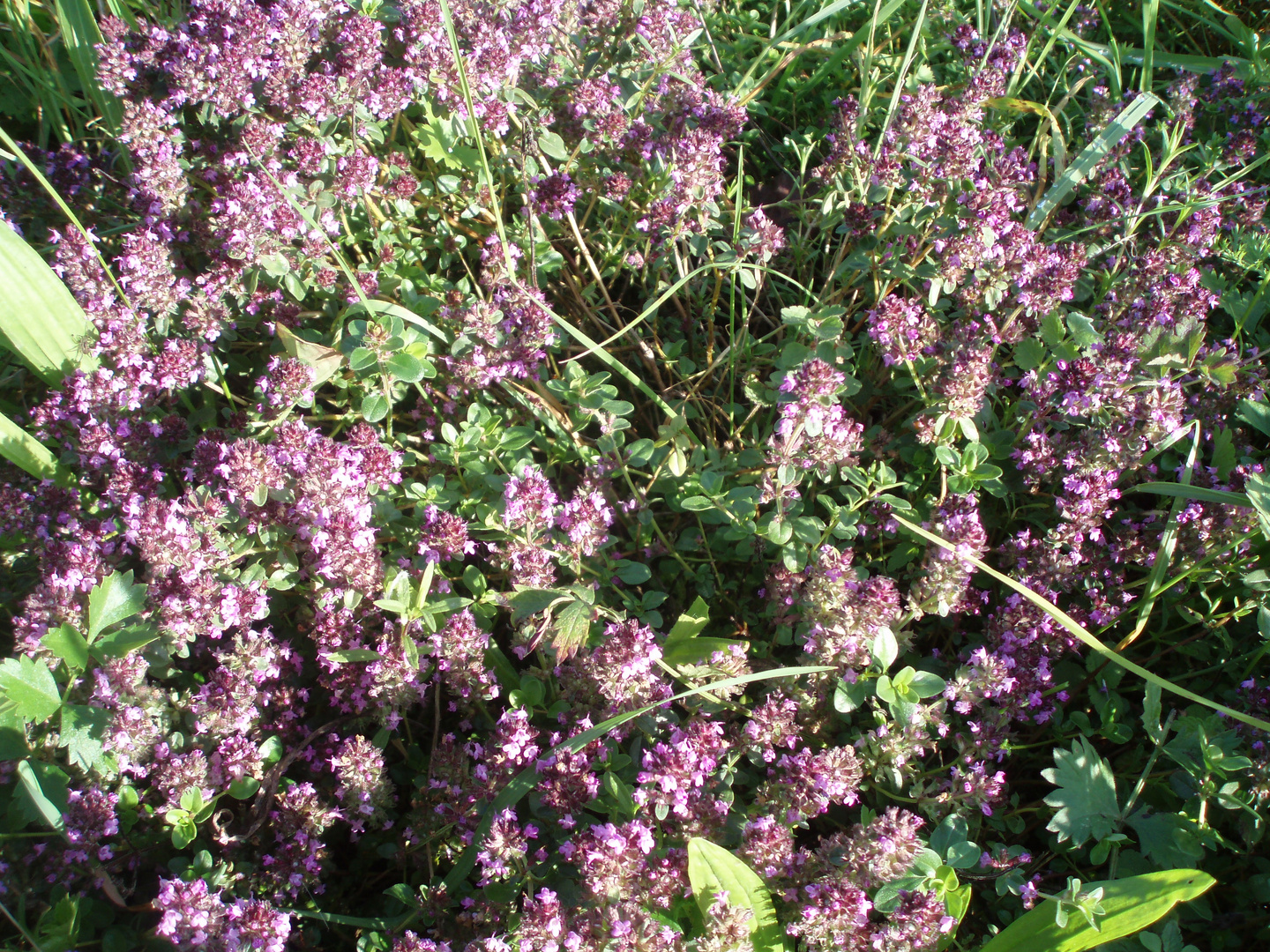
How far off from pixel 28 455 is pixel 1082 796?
3740 millimetres

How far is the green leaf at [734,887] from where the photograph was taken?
2.28 meters

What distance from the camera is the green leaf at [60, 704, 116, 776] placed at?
251 cm

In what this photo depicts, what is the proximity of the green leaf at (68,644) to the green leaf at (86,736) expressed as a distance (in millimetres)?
129

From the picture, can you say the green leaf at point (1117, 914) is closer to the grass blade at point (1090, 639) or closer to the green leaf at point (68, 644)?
the grass blade at point (1090, 639)

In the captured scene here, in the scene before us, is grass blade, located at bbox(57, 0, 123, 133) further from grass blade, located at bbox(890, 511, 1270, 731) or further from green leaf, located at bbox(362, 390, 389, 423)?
grass blade, located at bbox(890, 511, 1270, 731)

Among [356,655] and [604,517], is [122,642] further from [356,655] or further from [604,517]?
[604,517]

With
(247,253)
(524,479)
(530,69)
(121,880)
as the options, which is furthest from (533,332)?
(121,880)

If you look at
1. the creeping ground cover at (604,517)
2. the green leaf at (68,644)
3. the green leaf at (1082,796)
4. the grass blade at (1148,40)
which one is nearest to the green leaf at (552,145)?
the creeping ground cover at (604,517)

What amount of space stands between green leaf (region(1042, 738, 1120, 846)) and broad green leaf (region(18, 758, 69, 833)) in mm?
2823

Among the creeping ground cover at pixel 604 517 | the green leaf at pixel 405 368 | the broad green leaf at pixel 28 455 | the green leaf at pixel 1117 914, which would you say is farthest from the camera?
the broad green leaf at pixel 28 455

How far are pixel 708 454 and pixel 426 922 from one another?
183 centimetres

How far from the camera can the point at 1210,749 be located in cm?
250

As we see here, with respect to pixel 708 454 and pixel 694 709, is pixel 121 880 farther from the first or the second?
pixel 708 454

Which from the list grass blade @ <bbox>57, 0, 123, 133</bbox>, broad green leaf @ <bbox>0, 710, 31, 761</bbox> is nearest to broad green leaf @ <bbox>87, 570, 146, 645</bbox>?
broad green leaf @ <bbox>0, 710, 31, 761</bbox>
